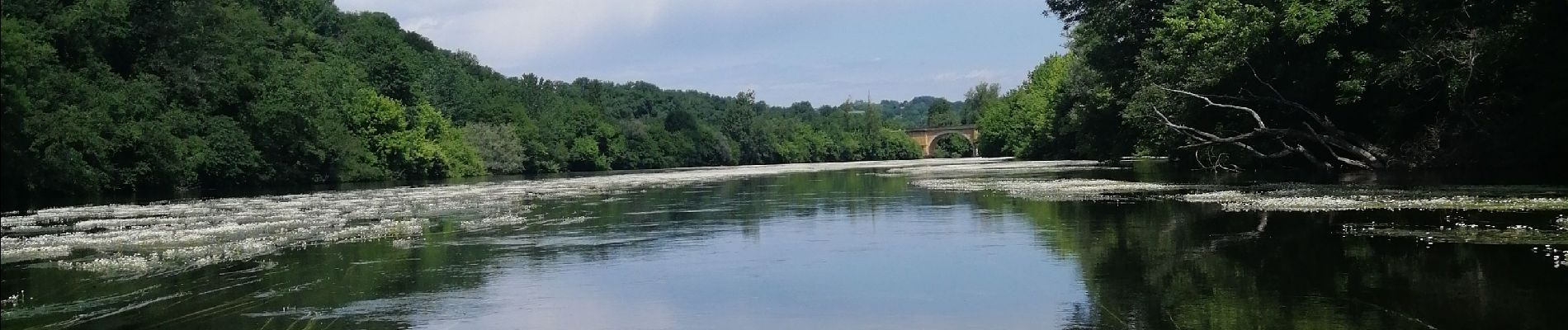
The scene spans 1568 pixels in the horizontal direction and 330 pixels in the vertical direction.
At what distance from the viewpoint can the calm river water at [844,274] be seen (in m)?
12.2

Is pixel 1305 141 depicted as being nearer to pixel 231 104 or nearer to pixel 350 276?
pixel 350 276

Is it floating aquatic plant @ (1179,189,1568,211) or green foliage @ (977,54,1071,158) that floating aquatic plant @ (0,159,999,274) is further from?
green foliage @ (977,54,1071,158)

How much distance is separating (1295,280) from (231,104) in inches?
2553

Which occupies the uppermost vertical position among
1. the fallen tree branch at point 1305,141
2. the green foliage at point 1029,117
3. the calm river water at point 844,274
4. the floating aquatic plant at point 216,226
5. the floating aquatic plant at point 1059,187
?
the green foliage at point 1029,117

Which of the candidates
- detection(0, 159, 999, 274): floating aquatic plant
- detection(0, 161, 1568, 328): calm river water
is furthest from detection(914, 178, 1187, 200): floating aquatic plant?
detection(0, 159, 999, 274): floating aquatic plant

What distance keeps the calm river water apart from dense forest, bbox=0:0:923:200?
16.1 ft

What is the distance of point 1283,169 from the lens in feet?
168

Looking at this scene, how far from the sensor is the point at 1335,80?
4662cm

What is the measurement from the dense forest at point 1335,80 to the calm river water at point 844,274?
31.8 feet

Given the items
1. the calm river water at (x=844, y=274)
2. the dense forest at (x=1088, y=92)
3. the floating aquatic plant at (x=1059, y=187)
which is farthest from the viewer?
the dense forest at (x=1088, y=92)

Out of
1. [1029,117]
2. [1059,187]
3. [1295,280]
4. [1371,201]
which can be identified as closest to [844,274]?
[1295,280]

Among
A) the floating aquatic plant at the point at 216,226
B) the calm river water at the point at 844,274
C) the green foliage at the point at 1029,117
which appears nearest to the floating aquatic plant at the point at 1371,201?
the calm river water at the point at 844,274

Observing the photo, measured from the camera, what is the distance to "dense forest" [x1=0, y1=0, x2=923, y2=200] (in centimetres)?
4725

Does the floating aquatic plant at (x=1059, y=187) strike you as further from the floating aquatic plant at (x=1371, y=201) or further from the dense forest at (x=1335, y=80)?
the dense forest at (x=1335, y=80)
